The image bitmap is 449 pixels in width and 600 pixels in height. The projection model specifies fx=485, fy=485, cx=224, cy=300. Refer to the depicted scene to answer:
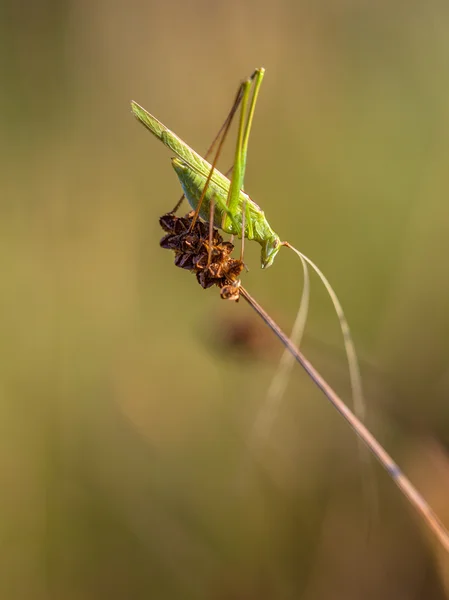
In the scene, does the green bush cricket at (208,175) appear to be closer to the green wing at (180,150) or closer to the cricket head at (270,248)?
the green wing at (180,150)

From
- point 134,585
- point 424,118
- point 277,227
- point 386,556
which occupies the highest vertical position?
point 424,118

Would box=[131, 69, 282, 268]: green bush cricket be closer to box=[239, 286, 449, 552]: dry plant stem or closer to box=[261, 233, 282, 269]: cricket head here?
box=[261, 233, 282, 269]: cricket head

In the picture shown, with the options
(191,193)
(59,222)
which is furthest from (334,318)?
(59,222)

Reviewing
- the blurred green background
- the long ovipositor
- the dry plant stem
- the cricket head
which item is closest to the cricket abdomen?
the long ovipositor

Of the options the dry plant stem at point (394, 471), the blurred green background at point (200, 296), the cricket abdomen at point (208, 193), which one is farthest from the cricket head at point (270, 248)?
the dry plant stem at point (394, 471)

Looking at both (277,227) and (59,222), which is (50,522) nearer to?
(59,222)

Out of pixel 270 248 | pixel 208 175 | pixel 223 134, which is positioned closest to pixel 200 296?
pixel 270 248
